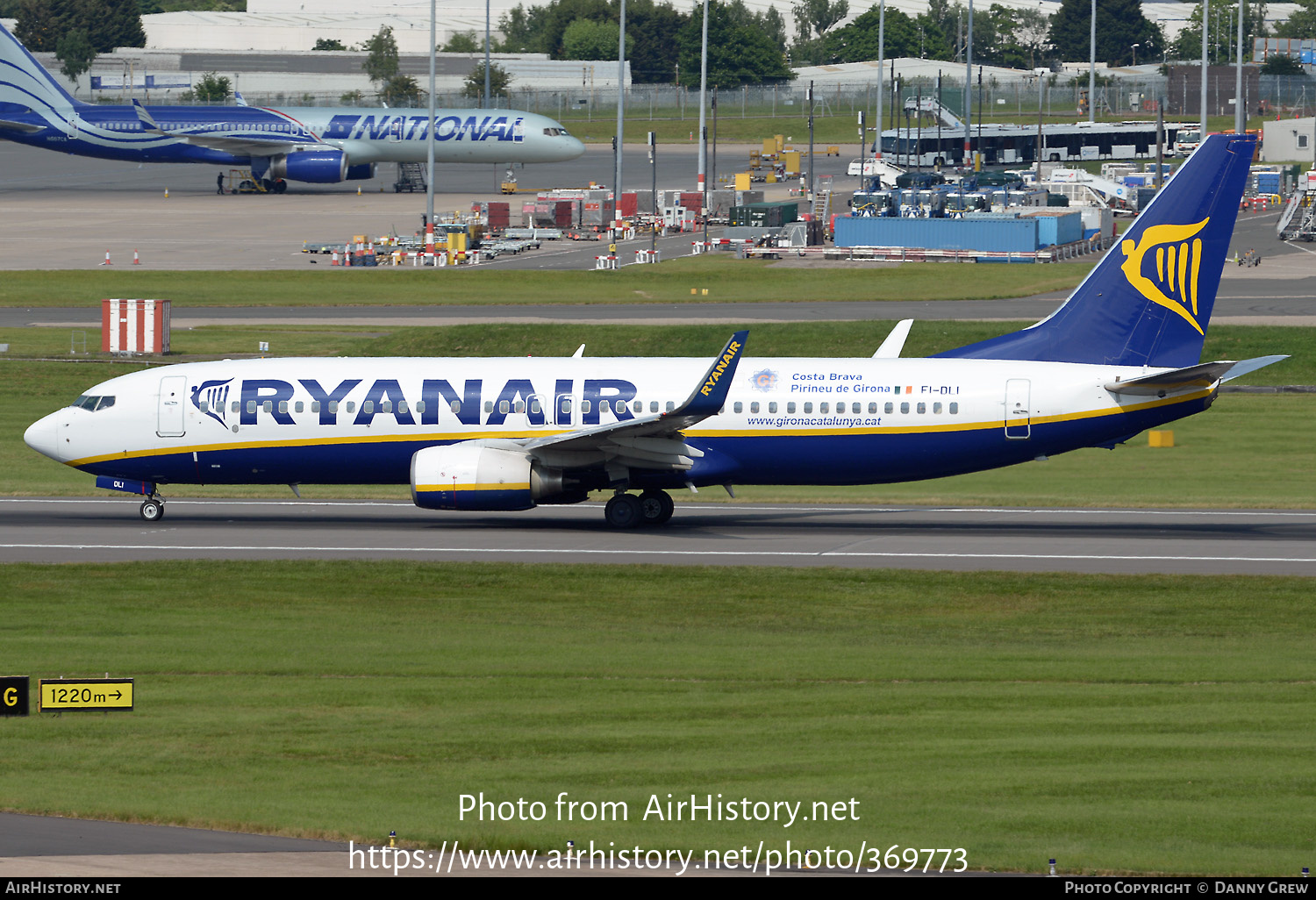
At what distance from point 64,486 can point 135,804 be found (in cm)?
3005

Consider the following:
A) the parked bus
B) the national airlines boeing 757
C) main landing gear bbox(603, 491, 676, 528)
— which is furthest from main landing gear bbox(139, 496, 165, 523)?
the parked bus

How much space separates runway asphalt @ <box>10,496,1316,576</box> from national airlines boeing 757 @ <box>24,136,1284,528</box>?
1.30 metres

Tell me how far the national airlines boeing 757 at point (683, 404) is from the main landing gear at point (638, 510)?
5cm

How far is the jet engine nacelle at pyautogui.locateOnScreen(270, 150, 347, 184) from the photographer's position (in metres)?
132

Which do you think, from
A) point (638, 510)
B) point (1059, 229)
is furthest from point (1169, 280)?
point (1059, 229)

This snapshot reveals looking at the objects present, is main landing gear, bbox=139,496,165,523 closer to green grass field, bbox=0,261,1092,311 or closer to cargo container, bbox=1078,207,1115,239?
green grass field, bbox=0,261,1092,311

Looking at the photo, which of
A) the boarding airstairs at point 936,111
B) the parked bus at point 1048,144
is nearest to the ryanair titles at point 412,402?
the parked bus at point 1048,144

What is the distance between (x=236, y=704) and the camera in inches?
857

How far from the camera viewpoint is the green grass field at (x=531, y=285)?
82.2 metres

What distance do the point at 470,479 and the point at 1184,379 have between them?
624 inches

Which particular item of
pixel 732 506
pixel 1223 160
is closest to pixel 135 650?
pixel 732 506

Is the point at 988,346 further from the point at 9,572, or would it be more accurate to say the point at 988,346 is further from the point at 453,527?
the point at 9,572

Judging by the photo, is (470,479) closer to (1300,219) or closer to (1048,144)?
(1300,219)

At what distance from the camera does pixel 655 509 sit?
38281 millimetres
